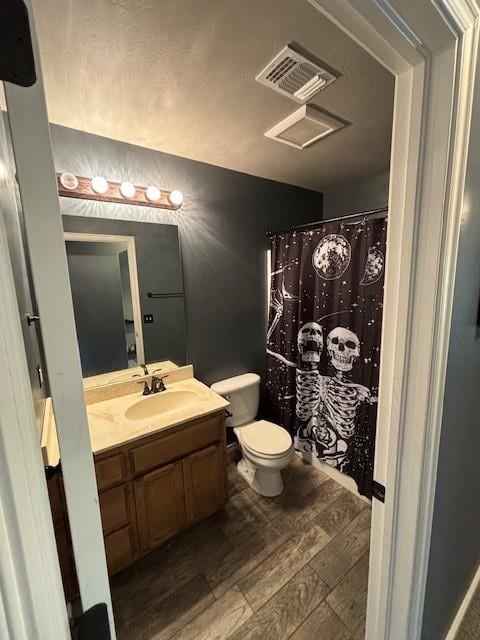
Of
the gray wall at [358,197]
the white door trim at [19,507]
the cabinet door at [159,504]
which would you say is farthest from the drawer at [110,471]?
the gray wall at [358,197]

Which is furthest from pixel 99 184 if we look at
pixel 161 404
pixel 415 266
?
pixel 415 266

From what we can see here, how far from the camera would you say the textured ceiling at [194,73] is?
36.9 inches

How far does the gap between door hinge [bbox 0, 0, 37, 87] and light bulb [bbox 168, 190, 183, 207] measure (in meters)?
1.71

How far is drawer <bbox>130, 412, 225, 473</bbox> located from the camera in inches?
56.1

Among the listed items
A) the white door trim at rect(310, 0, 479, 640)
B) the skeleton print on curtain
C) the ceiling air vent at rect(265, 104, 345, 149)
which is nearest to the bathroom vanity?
the skeleton print on curtain

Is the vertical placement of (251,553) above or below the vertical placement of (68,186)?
below

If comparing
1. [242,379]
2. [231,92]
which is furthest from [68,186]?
[242,379]

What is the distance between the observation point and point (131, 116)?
146 cm

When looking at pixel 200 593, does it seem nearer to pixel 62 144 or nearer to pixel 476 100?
pixel 476 100

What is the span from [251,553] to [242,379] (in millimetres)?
1139

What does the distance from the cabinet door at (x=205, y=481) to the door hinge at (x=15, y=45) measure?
166cm

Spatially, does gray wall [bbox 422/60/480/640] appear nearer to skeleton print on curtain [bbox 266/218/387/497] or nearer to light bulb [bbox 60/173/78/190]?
skeleton print on curtain [bbox 266/218/387/497]

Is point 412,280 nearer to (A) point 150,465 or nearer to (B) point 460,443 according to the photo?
(B) point 460,443

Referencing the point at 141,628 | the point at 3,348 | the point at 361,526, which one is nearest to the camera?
the point at 3,348
